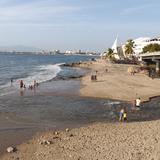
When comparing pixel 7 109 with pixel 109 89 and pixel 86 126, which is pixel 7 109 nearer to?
pixel 86 126

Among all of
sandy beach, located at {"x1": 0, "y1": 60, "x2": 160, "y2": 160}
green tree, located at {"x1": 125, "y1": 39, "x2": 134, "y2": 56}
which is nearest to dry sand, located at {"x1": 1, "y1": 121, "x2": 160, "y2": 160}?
sandy beach, located at {"x1": 0, "y1": 60, "x2": 160, "y2": 160}

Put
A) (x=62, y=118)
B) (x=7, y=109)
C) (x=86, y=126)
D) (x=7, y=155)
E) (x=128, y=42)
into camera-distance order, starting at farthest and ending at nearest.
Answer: (x=128, y=42) < (x=7, y=109) < (x=62, y=118) < (x=86, y=126) < (x=7, y=155)

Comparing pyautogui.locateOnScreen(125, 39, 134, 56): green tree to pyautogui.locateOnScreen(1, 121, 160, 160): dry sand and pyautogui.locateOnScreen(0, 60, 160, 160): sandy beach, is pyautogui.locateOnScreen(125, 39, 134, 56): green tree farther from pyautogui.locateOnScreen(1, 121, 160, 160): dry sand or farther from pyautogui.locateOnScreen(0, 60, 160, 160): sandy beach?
pyautogui.locateOnScreen(1, 121, 160, 160): dry sand

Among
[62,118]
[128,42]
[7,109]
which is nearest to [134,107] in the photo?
[62,118]

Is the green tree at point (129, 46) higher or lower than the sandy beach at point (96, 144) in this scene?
higher

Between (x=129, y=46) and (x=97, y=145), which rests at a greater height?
(x=129, y=46)

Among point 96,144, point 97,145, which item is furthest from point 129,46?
point 97,145

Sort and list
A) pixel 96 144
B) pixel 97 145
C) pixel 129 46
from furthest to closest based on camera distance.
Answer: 1. pixel 129 46
2. pixel 96 144
3. pixel 97 145

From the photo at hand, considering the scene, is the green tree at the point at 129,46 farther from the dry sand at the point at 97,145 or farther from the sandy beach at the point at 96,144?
the dry sand at the point at 97,145

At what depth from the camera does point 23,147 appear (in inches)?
802

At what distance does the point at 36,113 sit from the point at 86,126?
6879mm

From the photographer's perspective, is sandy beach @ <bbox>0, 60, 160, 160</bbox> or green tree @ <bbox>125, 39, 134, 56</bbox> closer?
sandy beach @ <bbox>0, 60, 160, 160</bbox>

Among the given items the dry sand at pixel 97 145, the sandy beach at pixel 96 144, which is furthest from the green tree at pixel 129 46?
the dry sand at pixel 97 145

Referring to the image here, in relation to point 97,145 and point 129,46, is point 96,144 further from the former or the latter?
point 129,46
